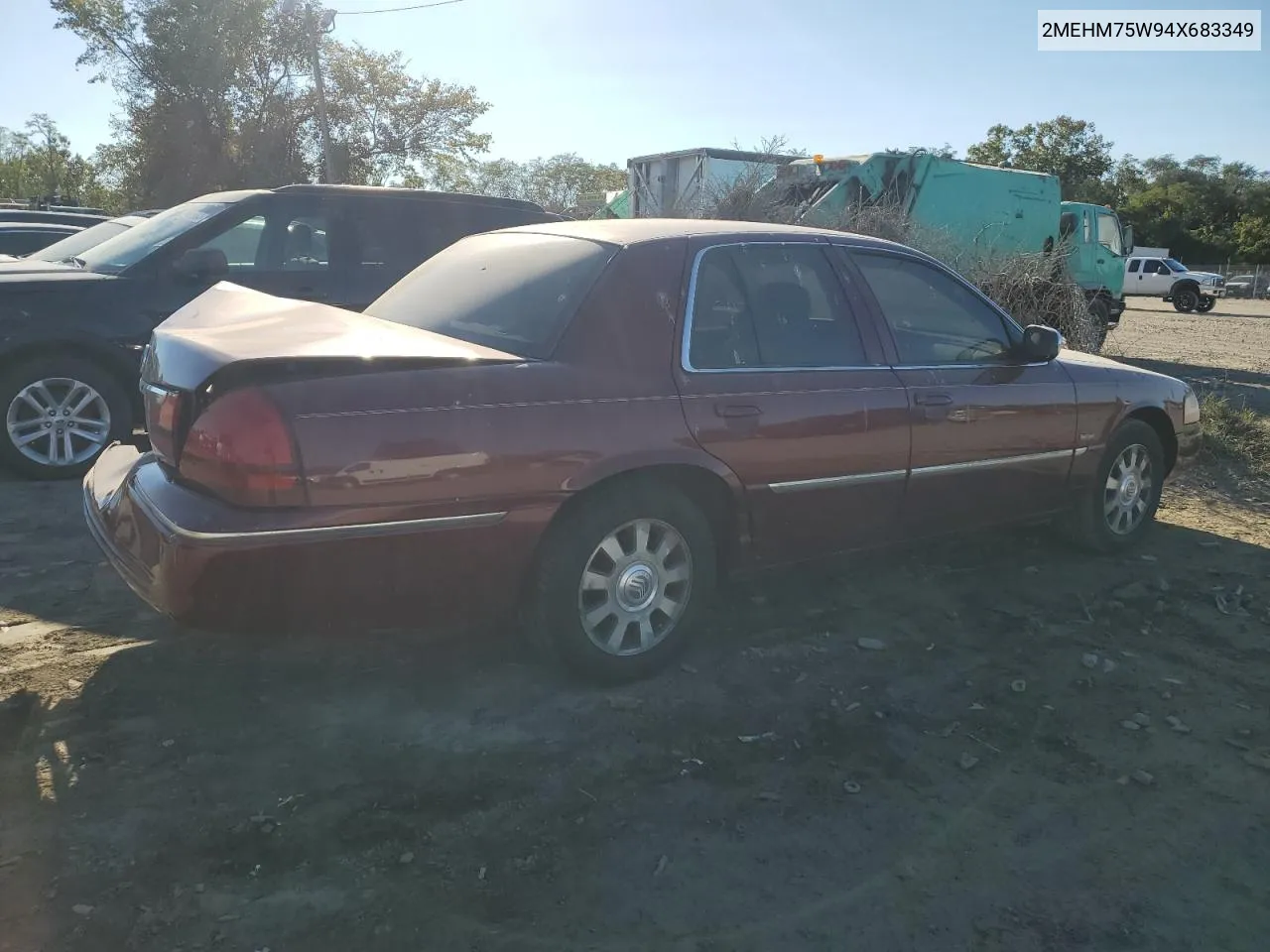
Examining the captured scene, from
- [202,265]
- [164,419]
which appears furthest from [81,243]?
[164,419]

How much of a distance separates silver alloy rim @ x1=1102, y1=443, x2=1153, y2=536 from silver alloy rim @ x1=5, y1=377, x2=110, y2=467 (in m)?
5.85

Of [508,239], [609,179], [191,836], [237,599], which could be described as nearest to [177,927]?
[191,836]

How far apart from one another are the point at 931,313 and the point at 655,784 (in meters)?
2.68

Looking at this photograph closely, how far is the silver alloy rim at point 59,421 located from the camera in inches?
236

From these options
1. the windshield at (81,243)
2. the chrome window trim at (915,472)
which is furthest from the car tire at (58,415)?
the chrome window trim at (915,472)

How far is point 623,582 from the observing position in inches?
142

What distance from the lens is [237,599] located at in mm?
2975

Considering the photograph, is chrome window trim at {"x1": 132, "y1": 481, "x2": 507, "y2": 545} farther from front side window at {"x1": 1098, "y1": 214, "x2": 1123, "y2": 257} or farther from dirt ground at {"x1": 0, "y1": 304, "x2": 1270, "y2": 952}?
front side window at {"x1": 1098, "y1": 214, "x2": 1123, "y2": 257}

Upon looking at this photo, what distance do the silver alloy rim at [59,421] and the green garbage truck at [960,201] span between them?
747cm

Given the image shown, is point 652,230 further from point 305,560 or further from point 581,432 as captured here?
point 305,560

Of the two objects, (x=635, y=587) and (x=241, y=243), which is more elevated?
(x=241, y=243)

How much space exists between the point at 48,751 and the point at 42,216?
13853 mm

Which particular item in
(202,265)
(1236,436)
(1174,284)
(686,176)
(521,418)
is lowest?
(1236,436)

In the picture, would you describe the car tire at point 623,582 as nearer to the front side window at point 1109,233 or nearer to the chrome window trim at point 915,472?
the chrome window trim at point 915,472
